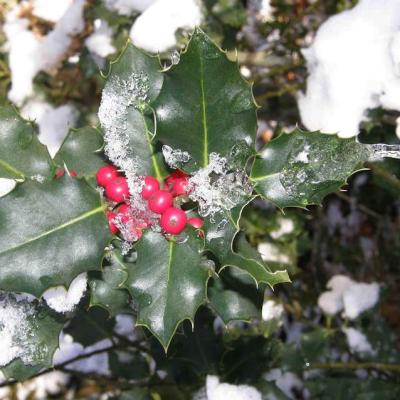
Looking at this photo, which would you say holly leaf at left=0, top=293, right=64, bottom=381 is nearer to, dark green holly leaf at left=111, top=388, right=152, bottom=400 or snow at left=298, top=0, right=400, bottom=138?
dark green holly leaf at left=111, top=388, right=152, bottom=400

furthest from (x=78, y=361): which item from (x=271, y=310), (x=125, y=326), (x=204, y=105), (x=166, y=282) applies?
(x=204, y=105)

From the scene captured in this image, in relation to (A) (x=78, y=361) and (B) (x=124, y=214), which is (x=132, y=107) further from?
(A) (x=78, y=361)

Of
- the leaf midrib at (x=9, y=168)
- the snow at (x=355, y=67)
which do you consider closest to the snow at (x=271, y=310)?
the snow at (x=355, y=67)

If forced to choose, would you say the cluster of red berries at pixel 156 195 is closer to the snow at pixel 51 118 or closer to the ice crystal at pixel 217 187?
the ice crystal at pixel 217 187

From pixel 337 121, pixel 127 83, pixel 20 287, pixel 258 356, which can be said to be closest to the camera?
pixel 20 287

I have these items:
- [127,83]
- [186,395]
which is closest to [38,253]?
[127,83]

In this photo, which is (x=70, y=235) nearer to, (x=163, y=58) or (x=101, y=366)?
(x=163, y=58)

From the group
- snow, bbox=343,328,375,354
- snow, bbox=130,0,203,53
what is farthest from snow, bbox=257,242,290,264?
snow, bbox=130,0,203,53
